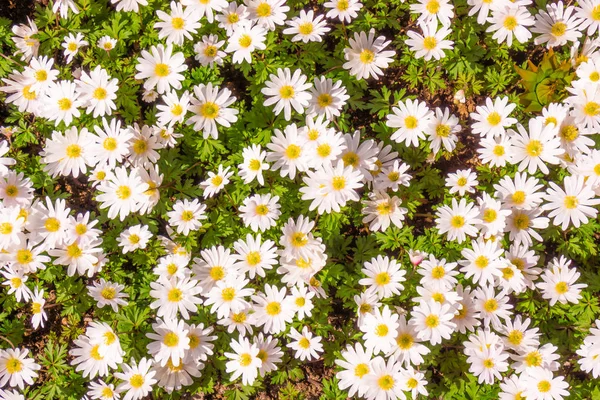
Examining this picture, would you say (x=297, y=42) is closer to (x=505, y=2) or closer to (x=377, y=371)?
(x=505, y=2)

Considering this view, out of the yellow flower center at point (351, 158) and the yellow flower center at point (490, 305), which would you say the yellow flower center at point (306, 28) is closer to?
the yellow flower center at point (351, 158)

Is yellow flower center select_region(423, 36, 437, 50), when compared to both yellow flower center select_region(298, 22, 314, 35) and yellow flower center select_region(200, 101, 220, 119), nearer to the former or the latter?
yellow flower center select_region(298, 22, 314, 35)

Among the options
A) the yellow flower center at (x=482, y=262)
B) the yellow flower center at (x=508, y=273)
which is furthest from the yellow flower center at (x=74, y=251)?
the yellow flower center at (x=508, y=273)

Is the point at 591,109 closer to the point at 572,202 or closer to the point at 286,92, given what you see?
the point at 572,202

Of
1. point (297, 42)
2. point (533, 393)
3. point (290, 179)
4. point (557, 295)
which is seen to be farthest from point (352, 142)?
point (533, 393)

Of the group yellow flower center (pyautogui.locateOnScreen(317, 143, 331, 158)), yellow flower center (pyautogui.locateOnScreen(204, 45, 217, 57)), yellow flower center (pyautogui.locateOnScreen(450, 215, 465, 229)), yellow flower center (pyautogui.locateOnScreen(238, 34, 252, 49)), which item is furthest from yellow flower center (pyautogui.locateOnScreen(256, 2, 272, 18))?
yellow flower center (pyautogui.locateOnScreen(450, 215, 465, 229))

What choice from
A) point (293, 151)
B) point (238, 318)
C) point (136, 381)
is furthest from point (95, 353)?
point (293, 151)

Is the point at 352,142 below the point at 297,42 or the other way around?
below

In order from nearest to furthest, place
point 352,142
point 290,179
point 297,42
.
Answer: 1. point 352,142
2. point 290,179
3. point 297,42
